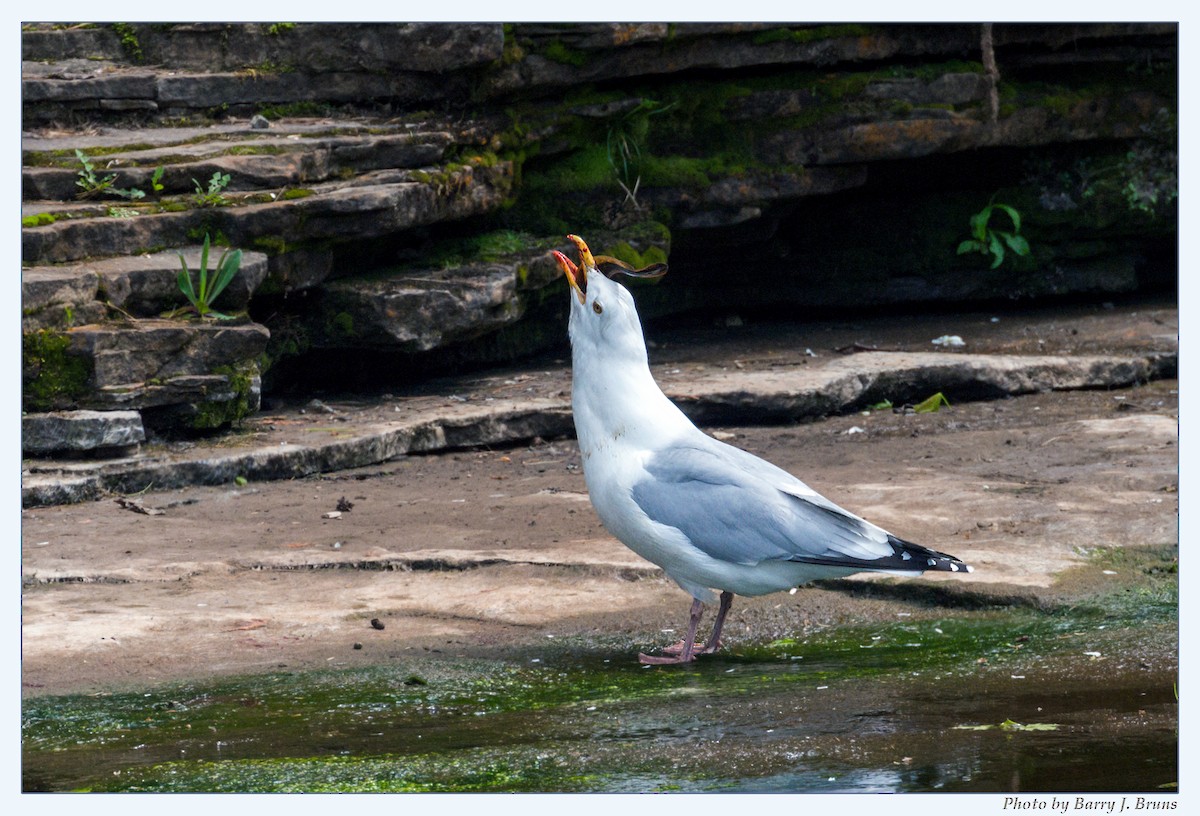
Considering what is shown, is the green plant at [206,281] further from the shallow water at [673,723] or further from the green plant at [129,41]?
the shallow water at [673,723]

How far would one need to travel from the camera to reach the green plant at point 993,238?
1149 centimetres

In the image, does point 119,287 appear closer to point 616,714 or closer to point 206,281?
point 206,281

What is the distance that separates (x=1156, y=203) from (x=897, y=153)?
2.56m

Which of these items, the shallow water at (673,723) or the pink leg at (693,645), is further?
the pink leg at (693,645)

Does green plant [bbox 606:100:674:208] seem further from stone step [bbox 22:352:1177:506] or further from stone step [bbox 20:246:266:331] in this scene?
stone step [bbox 20:246:266:331]

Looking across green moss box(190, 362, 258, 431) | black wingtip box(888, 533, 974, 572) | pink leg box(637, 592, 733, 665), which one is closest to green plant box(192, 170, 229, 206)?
green moss box(190, 362, 258, 431)

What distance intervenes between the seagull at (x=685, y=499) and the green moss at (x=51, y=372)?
3642 mm

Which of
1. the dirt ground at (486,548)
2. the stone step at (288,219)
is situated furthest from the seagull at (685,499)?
the stone step at (288,219)

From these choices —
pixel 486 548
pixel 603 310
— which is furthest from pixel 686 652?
pixel 486 548

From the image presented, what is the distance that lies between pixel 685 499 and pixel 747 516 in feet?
0.69

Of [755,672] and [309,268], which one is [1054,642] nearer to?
[755,672]

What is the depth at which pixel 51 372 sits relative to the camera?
7.08 metres

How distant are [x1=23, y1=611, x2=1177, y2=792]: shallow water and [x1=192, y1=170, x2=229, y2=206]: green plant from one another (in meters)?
4.45

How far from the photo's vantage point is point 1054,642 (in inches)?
176
